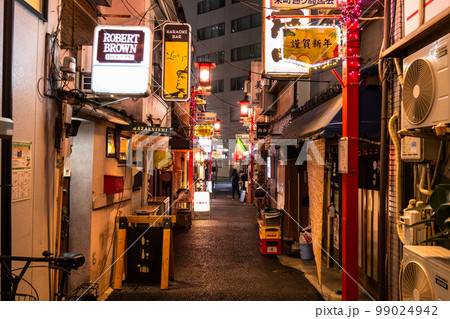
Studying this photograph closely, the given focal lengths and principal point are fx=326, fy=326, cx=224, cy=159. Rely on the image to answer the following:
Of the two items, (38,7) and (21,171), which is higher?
(38,7)

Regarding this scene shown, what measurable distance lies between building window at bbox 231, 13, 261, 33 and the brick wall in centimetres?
4445

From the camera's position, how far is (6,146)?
4531mm

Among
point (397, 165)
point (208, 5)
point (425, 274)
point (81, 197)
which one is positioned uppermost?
point (208, 5)

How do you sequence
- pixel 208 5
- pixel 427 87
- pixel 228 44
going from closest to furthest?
pixel 427 87 < pixel 228 44 < pixel 208 5

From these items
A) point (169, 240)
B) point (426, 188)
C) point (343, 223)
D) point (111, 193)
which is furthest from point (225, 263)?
point (426, 188)

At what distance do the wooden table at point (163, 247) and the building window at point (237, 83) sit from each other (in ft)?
149

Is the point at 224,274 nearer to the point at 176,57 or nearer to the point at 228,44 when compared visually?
the point at 176,57

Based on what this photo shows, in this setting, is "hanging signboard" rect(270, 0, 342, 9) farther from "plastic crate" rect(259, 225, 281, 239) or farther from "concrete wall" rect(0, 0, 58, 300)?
"plastic crate" rect(259, 225, 281, 239)

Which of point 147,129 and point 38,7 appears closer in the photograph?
point 38,7

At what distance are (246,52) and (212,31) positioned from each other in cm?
824

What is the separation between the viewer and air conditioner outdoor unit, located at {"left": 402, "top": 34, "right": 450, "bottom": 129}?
12.2ft

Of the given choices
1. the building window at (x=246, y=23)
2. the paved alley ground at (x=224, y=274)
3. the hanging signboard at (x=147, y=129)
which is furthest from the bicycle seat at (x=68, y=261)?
the building window at (x=246, y=23)

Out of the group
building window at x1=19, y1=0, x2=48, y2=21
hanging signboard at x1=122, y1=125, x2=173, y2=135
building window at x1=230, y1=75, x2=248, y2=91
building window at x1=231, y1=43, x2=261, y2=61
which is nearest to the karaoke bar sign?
building window at x1=19, y1=0, x2=48, y2=21

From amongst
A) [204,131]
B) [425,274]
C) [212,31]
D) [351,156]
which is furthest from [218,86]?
[425,274]
